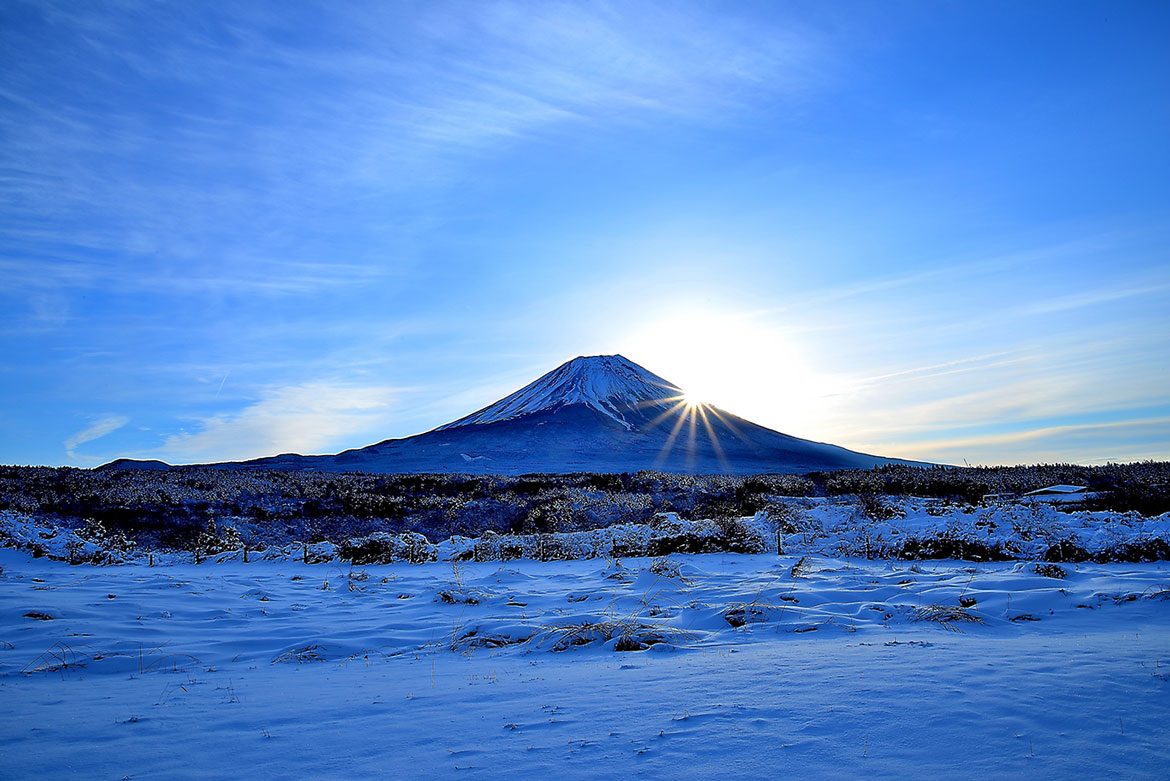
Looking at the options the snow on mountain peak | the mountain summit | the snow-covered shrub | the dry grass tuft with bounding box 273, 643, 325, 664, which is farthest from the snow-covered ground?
the snow on mountain peak

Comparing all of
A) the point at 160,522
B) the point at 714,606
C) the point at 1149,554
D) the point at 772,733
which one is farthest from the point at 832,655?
the point at 160,522

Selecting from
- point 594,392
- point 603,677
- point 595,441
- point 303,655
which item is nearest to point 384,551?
point 303,655

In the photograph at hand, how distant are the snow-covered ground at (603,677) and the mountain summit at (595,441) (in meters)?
44.4

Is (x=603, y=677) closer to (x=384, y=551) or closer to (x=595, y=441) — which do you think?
(x=384, y=551)

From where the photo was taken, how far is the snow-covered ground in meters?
2.91

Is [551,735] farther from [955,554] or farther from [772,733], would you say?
[955,554]

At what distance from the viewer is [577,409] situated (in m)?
84.6

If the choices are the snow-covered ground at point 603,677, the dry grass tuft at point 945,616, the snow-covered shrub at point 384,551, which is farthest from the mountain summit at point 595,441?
the dry grass tuft at point 945,616

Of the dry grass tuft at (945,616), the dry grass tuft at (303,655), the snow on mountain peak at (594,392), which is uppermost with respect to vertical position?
the snow on mountain peak at (594,392)

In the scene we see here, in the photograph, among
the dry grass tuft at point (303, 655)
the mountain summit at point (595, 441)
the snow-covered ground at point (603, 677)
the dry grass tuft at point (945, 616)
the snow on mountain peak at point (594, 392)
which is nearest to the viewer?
the snow-covered ground at point (603, 677)

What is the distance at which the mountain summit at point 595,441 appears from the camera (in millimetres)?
59938

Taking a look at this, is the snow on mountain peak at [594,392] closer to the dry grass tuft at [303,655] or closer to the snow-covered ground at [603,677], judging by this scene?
the snow-covered ground at [603,677]

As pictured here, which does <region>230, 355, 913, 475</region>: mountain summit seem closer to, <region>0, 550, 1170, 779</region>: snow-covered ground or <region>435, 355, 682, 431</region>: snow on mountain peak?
<region>435, 355, 682, 431</region>: snow on mountain peak

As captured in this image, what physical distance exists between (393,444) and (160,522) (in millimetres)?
64036
